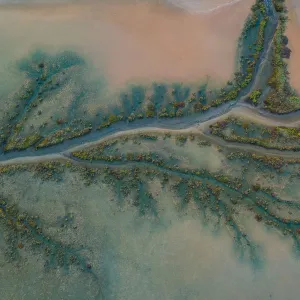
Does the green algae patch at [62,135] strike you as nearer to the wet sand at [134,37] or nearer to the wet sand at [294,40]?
the wet sand at [134,37]

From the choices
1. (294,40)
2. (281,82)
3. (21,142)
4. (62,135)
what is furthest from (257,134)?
(21,142)

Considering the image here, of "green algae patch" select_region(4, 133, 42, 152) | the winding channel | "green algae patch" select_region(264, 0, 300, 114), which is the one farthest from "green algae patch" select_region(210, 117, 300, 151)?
"green algae patch" select_region(4, 133, 42, 152)

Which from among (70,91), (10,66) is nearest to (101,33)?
(70,91)

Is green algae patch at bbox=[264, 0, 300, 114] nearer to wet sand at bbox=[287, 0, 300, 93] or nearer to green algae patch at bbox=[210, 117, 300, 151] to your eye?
wet sand at bbox=[287, 0, 300, 93]

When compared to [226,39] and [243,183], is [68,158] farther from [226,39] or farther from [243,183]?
[226,39]

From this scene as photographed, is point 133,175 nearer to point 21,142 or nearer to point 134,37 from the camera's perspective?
point 21,142

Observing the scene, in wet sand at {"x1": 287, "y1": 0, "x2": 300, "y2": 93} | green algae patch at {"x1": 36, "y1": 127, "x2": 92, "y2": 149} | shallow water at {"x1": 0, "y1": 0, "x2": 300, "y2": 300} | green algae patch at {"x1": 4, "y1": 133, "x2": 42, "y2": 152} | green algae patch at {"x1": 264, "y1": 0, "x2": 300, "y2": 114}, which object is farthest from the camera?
wet sand at {"x1": 287, "y1": 0, "x2": 300, "y2": 93}

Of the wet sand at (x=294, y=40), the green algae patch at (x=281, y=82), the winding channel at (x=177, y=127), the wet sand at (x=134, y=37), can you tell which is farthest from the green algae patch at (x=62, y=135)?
the wet sand at (x=294, y=40)
